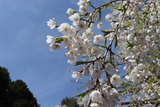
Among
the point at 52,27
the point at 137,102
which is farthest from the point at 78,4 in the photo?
the point at 137,102

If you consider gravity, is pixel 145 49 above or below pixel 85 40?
above

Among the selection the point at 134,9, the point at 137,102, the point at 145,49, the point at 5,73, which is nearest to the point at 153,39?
the point at 145,49

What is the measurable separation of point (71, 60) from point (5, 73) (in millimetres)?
14912

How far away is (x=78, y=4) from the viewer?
5.56 feet

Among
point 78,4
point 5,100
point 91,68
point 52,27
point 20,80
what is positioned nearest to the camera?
point 91,68

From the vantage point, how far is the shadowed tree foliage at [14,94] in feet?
42.9

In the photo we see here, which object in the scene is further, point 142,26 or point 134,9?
point 142,26

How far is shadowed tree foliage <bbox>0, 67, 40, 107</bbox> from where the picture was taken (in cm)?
1307

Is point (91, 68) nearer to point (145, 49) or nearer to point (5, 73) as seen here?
point (145, 49)

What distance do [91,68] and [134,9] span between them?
1136mm

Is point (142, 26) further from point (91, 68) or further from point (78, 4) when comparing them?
point (91, 68)

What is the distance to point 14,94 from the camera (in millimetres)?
13711

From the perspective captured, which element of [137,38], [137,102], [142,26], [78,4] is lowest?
[137,102]

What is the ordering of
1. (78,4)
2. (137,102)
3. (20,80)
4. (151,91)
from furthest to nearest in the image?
(20,80), (137,102), (151,91), (78,4)
